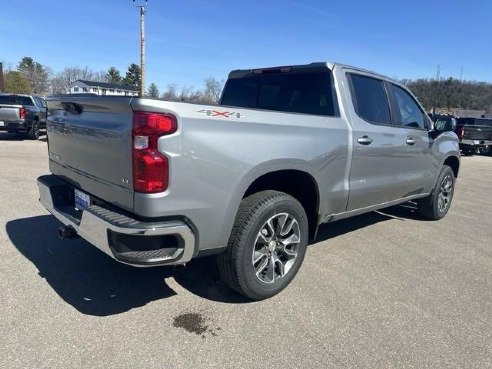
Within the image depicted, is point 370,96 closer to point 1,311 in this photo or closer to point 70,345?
point 70,345

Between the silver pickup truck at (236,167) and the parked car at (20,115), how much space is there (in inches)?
544

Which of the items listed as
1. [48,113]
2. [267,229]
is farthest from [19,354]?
[48,113]

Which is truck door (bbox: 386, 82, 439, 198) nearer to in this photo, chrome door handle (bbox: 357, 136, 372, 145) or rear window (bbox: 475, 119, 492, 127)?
chrome door handle (bbox: 357, 136, 372, 145)

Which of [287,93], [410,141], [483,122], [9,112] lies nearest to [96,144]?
[287,93]

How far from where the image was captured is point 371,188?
179 inches

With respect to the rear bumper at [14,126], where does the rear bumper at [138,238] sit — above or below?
above

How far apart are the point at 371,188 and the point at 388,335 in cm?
188

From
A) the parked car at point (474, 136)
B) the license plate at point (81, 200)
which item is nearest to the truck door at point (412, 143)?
the license plate at point (81, 200)

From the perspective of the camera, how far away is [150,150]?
8.61 ft

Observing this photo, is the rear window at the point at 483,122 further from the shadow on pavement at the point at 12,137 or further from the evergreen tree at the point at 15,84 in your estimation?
the evergreen tree at the point at 15,84

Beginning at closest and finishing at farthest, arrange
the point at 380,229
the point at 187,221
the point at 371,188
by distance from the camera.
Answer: the point at 187,221 < the point at 371,188 < the point at 380,229

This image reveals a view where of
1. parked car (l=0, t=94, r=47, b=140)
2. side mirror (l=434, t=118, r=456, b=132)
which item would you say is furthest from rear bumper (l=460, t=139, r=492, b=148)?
parked car (l=0, t=94, r=47, b=140)

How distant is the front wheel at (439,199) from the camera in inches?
243

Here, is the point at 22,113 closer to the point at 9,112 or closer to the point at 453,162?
the point at 9,112
